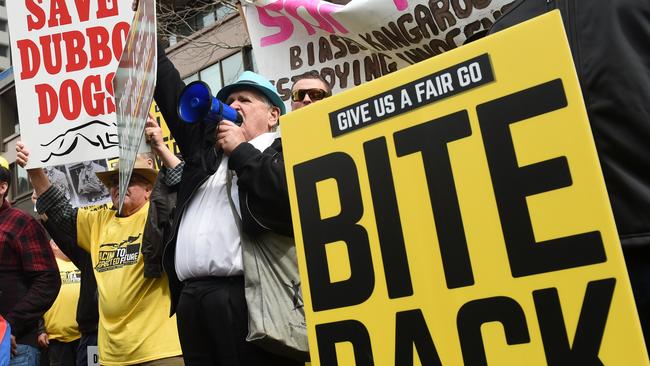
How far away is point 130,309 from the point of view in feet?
10.9

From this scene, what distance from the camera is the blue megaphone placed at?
2307 mm

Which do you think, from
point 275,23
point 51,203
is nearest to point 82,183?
point 51,203

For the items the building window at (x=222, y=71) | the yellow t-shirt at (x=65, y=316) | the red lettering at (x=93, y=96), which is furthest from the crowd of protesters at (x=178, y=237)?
the building window at (x=222, y=71)

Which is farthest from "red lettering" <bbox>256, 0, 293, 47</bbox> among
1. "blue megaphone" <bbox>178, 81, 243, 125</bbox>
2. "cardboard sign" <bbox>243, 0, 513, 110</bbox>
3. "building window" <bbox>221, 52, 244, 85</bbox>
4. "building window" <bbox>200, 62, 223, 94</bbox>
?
"building window" <bbox>200, 62, 223, 94</bbox>

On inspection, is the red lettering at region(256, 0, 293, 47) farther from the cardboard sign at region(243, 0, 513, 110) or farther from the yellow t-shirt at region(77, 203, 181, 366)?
the yellow t-shirt at region(77, 203, 181, 366)

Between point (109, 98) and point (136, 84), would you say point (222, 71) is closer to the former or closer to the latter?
point (109, 98)

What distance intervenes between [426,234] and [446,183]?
0.31 feet

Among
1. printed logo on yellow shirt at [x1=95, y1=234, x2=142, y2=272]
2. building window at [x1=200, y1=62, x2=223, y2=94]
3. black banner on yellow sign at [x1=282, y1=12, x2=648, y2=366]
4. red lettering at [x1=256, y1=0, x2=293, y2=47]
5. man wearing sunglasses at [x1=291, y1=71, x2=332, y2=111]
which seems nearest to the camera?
black banner on yellow sign at [x1=282, y1=12, x2=648, y2=366]

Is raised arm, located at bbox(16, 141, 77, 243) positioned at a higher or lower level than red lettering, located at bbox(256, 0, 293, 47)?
lower

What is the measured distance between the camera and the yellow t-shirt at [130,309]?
3270 mm

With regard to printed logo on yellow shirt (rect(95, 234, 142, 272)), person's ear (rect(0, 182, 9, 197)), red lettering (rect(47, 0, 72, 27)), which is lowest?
printed logo on yellow shirt (rect(95, 234, 142, 272))

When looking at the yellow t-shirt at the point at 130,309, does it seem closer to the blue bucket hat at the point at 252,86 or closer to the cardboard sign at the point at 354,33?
the blue bucket hat at the point at 252,86

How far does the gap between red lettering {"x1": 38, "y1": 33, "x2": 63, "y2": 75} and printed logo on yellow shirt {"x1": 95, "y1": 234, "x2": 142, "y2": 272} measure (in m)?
1.05

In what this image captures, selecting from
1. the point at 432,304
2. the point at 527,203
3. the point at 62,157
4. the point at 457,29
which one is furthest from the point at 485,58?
the point at 62,157
